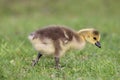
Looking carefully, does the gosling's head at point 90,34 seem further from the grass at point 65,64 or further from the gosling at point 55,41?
the grass at point 65,64

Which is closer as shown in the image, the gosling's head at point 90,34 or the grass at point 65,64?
the grass at point 65,64

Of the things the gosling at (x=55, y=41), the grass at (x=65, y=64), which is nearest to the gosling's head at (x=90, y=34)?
the gosling at (x=55, y=41)

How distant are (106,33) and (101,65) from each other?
191 inches

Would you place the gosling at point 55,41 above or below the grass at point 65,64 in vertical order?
above

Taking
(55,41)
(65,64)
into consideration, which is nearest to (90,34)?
(65,64)

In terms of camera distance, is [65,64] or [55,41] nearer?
[55,41]

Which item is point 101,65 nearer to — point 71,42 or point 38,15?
point 71,42

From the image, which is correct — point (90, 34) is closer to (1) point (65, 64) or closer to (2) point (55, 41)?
(1) point (65, 64)

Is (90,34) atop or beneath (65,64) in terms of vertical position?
atop

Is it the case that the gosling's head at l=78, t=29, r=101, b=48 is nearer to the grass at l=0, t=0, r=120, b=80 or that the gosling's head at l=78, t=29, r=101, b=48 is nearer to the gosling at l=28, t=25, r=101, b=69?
the gosling at l=28, t=25, r=101, b=69

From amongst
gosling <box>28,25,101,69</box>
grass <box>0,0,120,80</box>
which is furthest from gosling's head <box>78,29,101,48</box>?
grass <box>0,0,120,80</box>

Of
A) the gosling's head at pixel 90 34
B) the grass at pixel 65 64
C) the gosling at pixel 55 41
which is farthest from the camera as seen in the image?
the gosling's head at pixel 90 34

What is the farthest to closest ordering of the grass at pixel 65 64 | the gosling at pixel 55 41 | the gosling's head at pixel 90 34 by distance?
the gosling's head at pixel 90 34, the gosling at pixel 55 41, the grass at pixel 65 64

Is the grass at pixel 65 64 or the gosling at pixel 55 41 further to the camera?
the gosling at pixel 55 41
